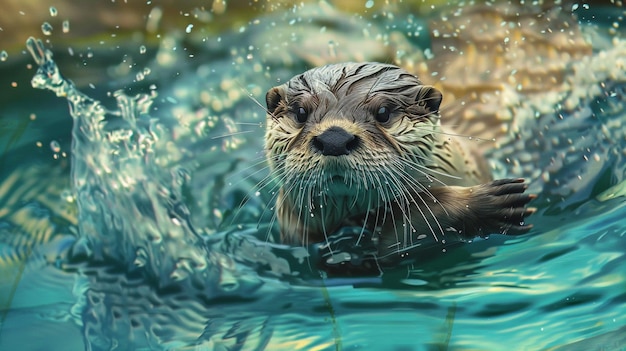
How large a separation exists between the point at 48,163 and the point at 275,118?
4.50 feet

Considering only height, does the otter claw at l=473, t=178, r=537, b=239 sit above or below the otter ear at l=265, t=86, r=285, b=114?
below

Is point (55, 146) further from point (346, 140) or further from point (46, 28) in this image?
point (346, 140)

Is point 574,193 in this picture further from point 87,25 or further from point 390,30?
point 87,25

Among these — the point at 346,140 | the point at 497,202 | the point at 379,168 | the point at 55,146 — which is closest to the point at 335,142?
the point at 346,140

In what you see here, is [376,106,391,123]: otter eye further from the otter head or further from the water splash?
the water splash

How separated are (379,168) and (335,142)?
198 mm

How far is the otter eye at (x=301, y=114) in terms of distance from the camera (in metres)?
2.81

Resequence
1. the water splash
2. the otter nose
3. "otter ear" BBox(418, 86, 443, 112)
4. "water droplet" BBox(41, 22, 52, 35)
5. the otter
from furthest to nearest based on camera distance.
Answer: "water droplet" BBox(41, 22, 52, 35) < the water splash < "otter ear" BBox(418, 86, 443, 112) < the otter < the otter nose

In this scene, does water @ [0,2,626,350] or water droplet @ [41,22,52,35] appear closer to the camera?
water @ [0,2,626,350]

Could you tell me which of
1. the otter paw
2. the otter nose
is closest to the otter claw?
the otter paw

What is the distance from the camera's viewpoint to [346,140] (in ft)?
8.45

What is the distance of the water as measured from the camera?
104 inches

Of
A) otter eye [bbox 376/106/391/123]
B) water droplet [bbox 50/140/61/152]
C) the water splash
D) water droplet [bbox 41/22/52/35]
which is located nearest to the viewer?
otter eye [bbox 376/106/391/123]

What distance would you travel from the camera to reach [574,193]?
3.54m
